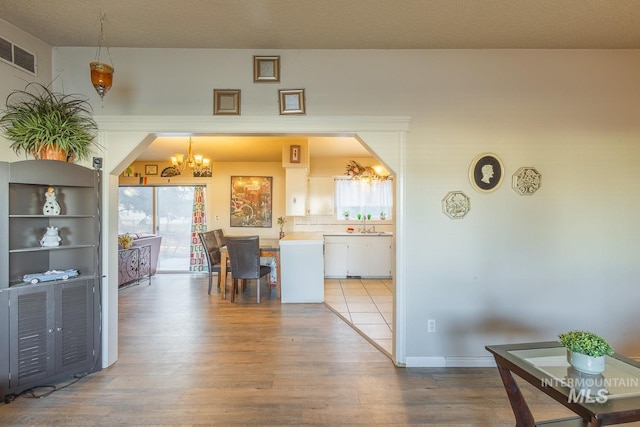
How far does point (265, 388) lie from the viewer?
2279 millimetres

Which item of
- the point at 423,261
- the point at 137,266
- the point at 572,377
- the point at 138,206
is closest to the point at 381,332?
the point at 423,261

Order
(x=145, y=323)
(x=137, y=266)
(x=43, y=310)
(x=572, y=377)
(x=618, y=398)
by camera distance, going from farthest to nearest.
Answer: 1. (x=137, y=266)
2. (x=145, y=323)
3. (x=43, y=310)
4. (x=572, y=377)
5. (x=618, y=398)

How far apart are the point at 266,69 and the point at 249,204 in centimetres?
428

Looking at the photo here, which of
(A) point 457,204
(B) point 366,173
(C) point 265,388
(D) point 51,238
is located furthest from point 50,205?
(B) point 366,173

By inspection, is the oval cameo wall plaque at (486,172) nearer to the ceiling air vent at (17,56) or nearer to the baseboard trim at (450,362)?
the baseboard trim at (450,362)

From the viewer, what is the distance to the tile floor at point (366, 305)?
3.29m

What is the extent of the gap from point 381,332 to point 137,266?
182 inches

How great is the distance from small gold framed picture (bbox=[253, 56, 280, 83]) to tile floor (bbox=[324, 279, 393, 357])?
277 centimetres

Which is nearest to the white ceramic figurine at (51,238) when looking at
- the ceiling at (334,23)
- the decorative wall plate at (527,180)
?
the ceiling at (334,23)

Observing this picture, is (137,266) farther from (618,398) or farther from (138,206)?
(618,398)

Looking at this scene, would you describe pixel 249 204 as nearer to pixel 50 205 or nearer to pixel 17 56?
pixel 50 205

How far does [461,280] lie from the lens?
2645 millimetres

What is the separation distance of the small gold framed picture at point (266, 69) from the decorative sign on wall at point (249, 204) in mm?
4110

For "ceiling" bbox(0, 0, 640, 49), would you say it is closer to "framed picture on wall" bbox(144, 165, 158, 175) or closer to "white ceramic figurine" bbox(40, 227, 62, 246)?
"white ceramic figurine" bbox(40, 227, 62, 246)
